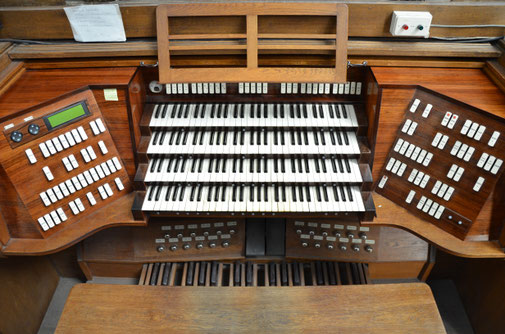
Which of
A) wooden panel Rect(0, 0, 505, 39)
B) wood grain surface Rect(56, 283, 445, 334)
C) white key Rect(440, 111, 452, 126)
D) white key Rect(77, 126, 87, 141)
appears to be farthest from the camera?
wooden panel Rect(0, 0, 505, 39)

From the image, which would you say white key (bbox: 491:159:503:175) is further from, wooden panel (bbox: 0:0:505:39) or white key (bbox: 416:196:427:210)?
wooden panel (bbox: 0:0:505:39)

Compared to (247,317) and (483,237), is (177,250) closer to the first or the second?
(247,317)

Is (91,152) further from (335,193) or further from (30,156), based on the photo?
(335,193)

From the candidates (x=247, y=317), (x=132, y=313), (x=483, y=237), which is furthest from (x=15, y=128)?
(x=483, y=237)

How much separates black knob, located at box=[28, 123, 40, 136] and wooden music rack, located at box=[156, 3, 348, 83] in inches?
32.1

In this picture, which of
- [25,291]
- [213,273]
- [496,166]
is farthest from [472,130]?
[25,291]

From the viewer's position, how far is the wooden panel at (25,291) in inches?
115

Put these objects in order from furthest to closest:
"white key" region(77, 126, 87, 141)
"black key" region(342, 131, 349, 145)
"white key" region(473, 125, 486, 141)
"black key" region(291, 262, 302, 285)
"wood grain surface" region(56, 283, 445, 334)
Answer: "black key" region(291, 262, 302, 285)
"black key" region(342, 131, 349, 145)
"white key" region(77, 126, 87, 141)
"white key" region(473, 125, 486, 141)
"wood grain surface" region(56, 283, 445, 334)

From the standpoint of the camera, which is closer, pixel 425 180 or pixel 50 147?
pixel 50 147

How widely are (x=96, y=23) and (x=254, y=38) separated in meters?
1.09

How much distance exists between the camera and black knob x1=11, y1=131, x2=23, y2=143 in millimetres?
2416

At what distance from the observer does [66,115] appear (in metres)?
2.57

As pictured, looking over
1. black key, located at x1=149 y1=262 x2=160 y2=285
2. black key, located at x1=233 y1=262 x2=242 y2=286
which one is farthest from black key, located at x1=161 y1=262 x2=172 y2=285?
black key, located at x1=233 y1=262 x2=242 y2=286

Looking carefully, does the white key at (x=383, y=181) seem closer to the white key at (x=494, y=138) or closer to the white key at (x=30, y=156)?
the white key at (x=494, y=138)
